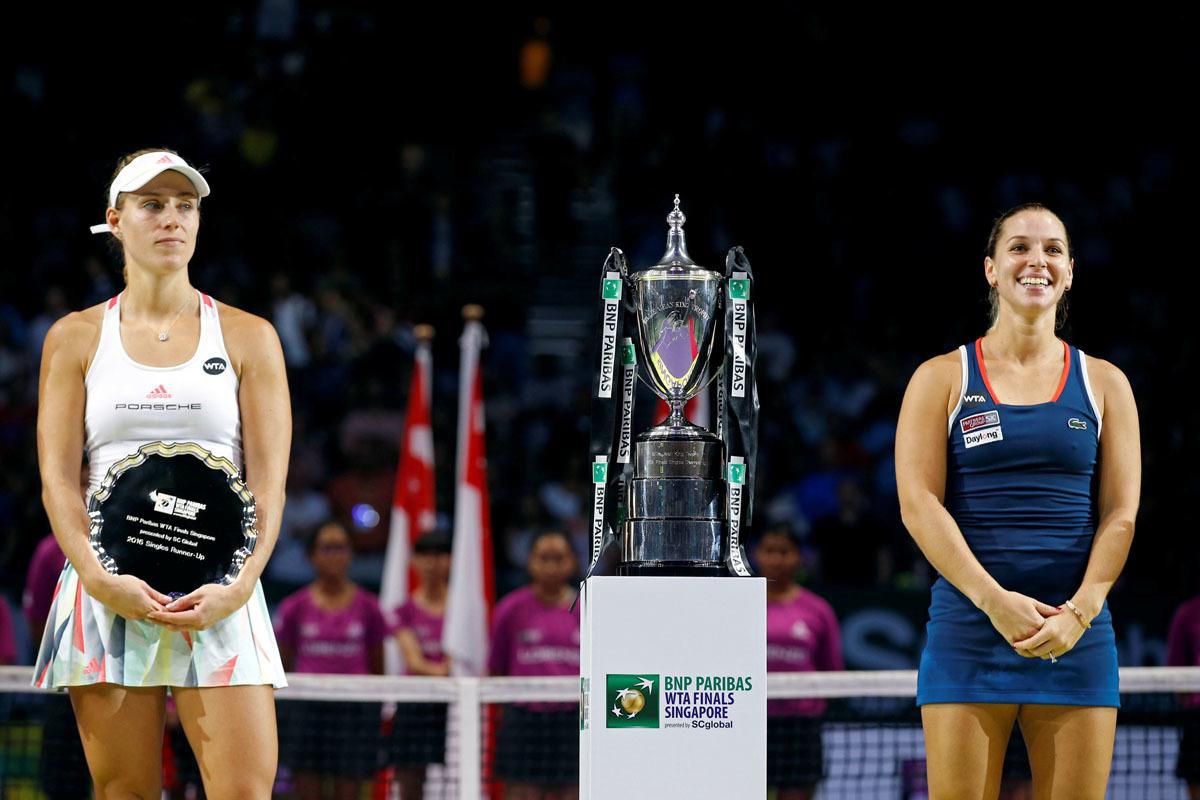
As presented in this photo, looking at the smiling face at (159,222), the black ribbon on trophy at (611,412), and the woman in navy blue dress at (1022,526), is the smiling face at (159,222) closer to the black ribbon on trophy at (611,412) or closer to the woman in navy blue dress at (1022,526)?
the black ribbon on trophy at (611,412)

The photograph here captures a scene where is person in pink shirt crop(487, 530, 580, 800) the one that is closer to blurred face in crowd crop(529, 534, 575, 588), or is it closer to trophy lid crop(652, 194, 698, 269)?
blurred face in crowd crop(529, 534, 575, 588)

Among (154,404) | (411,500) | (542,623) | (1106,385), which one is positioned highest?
(411,500)

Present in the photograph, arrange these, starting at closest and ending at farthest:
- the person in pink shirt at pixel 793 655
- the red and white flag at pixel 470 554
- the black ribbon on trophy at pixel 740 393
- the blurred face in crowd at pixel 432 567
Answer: the black ribbon on trophy at pixel 740 393 → the person in pink shirt at pixel 793 655 → the red and white flag at pixel 470 554 → the blurred face in crowd at pixel 432 567

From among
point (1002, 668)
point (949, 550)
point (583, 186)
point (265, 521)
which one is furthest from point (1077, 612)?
point (583, 186)

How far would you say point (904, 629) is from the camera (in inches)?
393

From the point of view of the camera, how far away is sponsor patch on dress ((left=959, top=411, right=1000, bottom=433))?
188 inches

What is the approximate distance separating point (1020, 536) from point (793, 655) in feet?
13.3

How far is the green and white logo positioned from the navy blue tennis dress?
28.5 inches

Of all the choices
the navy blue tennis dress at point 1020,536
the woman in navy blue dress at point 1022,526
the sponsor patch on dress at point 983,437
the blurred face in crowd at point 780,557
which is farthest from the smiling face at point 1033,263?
the blurred face in crowd at point 780,557

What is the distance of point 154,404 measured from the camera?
14.8 ft

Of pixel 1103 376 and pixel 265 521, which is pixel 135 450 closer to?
pixel 265 521

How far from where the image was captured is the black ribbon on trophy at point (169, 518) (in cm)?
446

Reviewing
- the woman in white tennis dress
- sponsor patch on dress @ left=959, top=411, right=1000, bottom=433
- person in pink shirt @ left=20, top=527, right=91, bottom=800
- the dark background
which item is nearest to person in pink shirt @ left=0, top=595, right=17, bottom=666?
person in pink shirt @ left=20, top=527, right=91, bottom=800

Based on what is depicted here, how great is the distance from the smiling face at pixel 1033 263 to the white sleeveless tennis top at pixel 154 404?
212 cm
